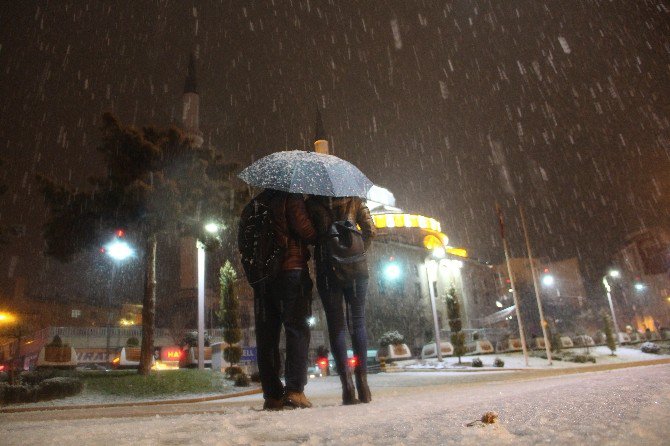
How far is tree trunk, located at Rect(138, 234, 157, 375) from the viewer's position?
14508mm

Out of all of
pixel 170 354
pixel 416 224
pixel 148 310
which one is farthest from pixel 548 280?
pixel 148 310

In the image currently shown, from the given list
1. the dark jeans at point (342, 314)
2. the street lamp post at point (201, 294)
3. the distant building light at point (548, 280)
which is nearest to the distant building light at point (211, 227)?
the street lamp post at point (201, 294)

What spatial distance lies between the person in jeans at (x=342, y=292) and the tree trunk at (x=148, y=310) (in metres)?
11.4

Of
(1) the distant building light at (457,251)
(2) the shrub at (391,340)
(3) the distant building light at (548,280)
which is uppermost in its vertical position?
(1) the distant building light at (457,251)

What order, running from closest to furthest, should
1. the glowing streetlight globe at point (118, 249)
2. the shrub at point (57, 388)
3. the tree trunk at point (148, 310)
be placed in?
the shrub at point (57, 388), the tree trunk at point (148, 310), the glowing streetlight globe at point (118, 249)

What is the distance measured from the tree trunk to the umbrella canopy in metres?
11.1

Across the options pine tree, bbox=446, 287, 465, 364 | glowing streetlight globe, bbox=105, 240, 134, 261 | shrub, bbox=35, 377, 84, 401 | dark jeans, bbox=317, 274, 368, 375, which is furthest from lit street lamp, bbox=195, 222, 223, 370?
pine tree, bbox=446, 287, 465, 364

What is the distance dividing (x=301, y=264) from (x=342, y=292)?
21.4 inches

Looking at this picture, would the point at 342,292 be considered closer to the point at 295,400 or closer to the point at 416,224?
the point at 295,400

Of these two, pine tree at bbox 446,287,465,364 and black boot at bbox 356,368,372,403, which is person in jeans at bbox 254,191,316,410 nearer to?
black boot at bbox 356,368,372,403

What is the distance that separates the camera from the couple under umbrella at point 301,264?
469 centimetres

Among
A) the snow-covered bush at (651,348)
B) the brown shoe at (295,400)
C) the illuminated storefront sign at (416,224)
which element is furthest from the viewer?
the illuminated storefront sign at (416,224)

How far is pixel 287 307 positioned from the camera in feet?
15.5

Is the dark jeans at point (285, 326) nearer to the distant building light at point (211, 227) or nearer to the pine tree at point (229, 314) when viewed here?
the distant building light at point (211, 227)
